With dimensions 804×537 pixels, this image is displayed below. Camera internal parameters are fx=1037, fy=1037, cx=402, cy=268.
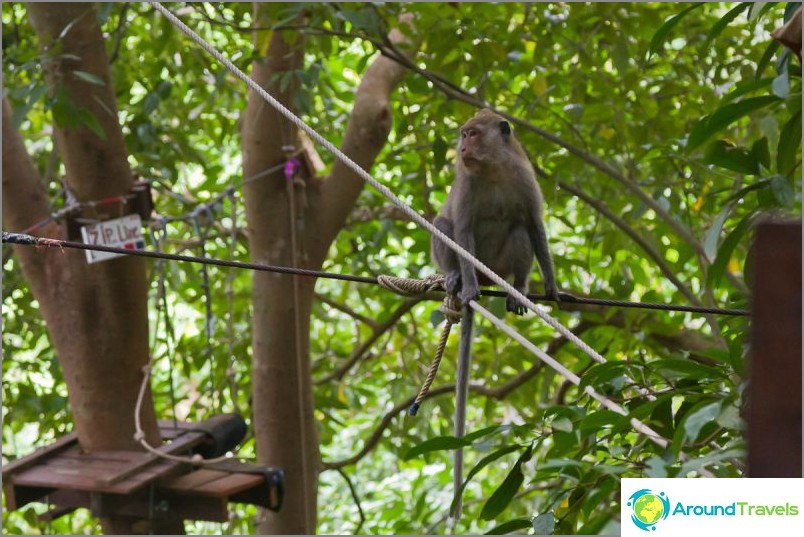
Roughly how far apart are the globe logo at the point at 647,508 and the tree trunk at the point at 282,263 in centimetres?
362

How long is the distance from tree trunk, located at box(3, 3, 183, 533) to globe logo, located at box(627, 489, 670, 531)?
11.5 feet

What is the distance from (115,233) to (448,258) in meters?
1.48

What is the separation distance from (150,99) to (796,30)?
3.66 m

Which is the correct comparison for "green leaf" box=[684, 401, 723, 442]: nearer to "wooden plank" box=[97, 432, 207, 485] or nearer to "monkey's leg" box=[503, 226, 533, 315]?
"monkey's leg" box=[503, 226, 533, 315]

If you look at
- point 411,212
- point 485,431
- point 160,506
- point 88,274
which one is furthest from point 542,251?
point 485,431

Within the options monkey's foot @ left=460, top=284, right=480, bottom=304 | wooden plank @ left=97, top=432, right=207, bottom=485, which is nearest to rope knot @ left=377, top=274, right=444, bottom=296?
monkey's foot @ left=460, top=284, right=480, bottom=304

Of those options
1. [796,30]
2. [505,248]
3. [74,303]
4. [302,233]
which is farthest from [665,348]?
[796,30]

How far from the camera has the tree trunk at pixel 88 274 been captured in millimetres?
4863

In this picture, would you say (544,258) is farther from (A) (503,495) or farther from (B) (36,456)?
(B) (36,456)

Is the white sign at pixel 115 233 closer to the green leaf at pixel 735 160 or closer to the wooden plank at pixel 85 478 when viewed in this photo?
the wooden plank at pixel 85 478

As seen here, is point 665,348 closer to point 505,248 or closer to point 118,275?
point 505,248

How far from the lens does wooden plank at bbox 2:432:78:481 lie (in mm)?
4436

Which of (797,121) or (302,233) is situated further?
(302,233)

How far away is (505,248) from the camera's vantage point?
4613 mm
